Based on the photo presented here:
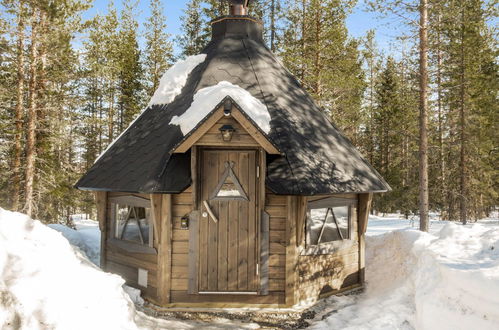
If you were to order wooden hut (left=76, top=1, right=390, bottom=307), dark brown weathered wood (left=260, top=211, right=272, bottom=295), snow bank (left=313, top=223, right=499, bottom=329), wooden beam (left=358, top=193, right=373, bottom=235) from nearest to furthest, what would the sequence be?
snow bank (left=313, top=223, right=499, bottom=329), wooden hut (left=76, top=1, right=390, bottom=307), dark brown weathered wood (left=260, top=211, right=272, bottom=295), wooden beam (left=358, top=193, right=373, bottom=235)

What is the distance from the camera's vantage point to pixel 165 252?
5.78 m

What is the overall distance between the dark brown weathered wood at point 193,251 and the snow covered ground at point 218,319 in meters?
0.63

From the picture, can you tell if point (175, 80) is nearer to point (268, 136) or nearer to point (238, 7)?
point (238, 7)

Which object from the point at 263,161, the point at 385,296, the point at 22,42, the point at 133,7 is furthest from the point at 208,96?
the point at 133,7

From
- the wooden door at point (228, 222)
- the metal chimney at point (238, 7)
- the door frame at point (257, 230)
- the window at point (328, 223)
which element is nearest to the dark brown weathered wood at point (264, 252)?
the door frame at point (257, 230)

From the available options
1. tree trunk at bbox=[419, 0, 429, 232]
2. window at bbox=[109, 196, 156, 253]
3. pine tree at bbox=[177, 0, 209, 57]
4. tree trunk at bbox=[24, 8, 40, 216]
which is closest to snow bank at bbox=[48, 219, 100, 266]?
window at bbox=[109, 196, 156, 253]

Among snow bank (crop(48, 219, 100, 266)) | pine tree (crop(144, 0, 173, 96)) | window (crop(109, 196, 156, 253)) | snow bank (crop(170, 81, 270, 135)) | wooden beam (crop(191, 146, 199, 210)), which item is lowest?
snow bank (crop(48, 219, 100, 266))

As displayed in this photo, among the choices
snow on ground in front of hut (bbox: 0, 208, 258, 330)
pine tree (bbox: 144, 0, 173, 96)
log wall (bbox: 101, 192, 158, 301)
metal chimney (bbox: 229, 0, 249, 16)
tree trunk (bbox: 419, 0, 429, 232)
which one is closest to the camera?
snow on ground in front of hut (bbox: 0, 208, 258, 330)

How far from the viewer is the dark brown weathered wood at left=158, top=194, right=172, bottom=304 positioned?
5.74m

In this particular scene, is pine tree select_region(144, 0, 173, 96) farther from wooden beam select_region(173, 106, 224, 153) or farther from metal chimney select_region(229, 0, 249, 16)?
wooden beam select_region(173, 106, 224, 153)

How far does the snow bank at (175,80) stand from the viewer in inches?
297

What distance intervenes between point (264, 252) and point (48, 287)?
332 cm

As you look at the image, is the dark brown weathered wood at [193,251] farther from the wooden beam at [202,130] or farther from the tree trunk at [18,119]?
the tree trunk at [18,119]

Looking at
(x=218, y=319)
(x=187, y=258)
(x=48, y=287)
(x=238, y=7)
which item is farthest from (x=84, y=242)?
(x=238, y=7)
